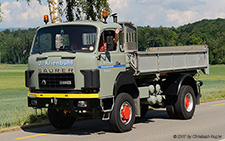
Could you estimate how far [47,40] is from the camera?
1042cm

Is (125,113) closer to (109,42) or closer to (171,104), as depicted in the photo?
(109,42)

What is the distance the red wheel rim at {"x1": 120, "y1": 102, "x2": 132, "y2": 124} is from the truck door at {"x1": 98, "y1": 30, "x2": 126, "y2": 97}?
2.02 ft

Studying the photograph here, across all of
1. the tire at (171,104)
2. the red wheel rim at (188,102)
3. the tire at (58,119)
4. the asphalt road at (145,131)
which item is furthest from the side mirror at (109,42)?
the red wheel rim at (188,102)

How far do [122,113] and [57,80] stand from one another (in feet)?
5.93

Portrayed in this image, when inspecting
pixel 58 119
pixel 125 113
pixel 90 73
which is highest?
pixel 90 73

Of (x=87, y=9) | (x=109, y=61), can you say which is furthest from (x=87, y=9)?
(x=109, y=61)

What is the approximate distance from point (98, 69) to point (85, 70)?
326 mm

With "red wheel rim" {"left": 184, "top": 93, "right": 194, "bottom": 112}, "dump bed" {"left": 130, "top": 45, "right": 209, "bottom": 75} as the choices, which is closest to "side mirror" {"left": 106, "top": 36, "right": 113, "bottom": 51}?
"dump bed" {"left": 130, "top": 45, "right": 209, "bottom": 75}

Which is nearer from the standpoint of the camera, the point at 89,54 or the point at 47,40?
the point at 89,54

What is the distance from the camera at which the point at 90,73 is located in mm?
9250

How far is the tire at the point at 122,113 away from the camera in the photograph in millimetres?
9789

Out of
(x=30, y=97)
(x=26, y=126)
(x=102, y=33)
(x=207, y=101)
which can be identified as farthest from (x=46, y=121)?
(x=207, y=101)

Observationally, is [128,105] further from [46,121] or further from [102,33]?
[46,121]

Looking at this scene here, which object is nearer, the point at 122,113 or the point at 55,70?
the point at 55,70
